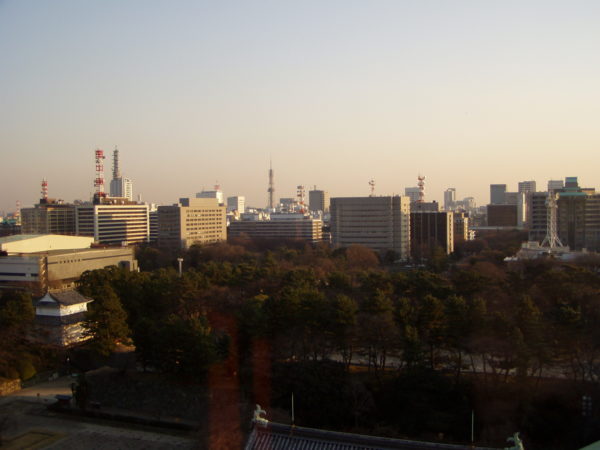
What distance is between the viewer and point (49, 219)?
35.6 m

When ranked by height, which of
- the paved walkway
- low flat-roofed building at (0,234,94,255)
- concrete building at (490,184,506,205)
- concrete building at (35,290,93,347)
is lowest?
the paved walkway

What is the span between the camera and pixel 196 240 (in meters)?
36.3

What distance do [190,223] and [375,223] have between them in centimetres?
1183

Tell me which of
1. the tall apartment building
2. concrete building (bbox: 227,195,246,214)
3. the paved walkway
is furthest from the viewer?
concrete building (bbox: 227,195,246,214)

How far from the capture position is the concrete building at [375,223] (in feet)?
104

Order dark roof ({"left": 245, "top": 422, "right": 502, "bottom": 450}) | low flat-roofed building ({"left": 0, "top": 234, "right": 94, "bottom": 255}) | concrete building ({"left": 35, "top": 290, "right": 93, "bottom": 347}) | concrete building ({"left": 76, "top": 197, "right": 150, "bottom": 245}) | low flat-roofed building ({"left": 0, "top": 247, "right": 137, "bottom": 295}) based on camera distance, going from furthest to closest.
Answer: concrete building ({"left": 76, "top": 197, "right": 150, "bottom": 245}) → low flat-roofed building ({"left": 0, "top": 234, "right": 94, "bottom": 255}) → low flat-roofed building ({"left": 0, "top": 247, "right": 137, "bottom": 295}) → concrete building ({"left": 35, "top": 290, "right": 93, "bottom": 347}) → dark roof ({"left": 245, "top": 422, "right": 502, "bottom": 450})

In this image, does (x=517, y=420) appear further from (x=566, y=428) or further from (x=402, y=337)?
(x=402, y=337)

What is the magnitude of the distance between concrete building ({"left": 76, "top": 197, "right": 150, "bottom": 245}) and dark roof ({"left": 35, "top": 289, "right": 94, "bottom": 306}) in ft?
76.3

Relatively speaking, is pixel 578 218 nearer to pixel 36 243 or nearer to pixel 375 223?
pixel 375 223

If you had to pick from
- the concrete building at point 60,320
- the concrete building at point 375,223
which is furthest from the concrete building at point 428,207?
the concrete building at point 60,320

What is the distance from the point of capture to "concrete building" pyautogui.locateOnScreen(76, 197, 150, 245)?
115 feet

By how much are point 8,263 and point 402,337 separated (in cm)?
1587

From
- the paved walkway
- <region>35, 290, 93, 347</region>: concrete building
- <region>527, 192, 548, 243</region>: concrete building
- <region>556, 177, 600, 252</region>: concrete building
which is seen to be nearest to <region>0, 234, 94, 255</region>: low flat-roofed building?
<region>35, 290, 93, 347</region>: concrete building

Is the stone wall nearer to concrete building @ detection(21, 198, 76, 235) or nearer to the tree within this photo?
the tree
